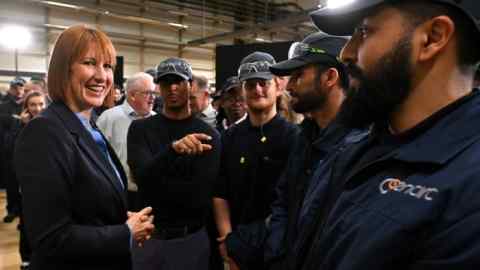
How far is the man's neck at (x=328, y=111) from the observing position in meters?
1.63

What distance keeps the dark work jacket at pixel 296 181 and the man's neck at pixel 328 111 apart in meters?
0.03

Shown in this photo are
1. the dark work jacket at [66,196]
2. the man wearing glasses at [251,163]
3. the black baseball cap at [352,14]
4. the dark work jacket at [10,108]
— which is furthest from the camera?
the dark work jacket at [10,108]

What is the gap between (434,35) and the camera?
795 mm

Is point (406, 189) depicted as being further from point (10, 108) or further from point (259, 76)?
point (10, 108)

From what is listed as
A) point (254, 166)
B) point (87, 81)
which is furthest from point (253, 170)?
point (87, 81)

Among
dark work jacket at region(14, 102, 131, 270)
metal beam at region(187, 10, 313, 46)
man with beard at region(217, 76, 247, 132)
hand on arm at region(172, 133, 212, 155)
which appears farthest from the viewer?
metal beam at region(187, 10, 313, 46)

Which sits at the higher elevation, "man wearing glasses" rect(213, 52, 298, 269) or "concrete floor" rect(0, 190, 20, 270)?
Answer: "man wearing glasses" rect(213, 52, 298, 269)

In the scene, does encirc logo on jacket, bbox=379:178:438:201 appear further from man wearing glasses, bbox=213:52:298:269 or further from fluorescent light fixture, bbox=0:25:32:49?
fluorescent light fixture, bbox=0:25:32:49

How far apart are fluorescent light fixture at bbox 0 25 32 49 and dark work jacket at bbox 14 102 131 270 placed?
6.94 m

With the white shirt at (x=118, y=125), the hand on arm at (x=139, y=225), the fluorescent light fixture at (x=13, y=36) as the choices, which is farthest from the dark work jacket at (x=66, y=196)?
the fluorescent light fixture at (x=13, y=36)

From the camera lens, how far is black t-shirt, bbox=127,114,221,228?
6.63ft

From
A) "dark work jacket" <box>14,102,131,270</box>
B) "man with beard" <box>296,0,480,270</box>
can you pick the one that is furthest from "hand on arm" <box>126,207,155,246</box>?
"man with beard" <box>296,0,480,270</box>

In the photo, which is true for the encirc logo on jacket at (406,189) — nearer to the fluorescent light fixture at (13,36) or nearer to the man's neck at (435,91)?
the man's neck at (435,91)

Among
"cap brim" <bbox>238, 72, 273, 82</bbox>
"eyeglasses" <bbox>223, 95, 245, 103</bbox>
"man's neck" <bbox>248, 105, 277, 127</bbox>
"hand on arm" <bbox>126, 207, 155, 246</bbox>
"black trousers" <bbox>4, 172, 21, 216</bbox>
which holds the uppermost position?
"cap brim" <bbox>238, 72, 273, 82</bbox>
